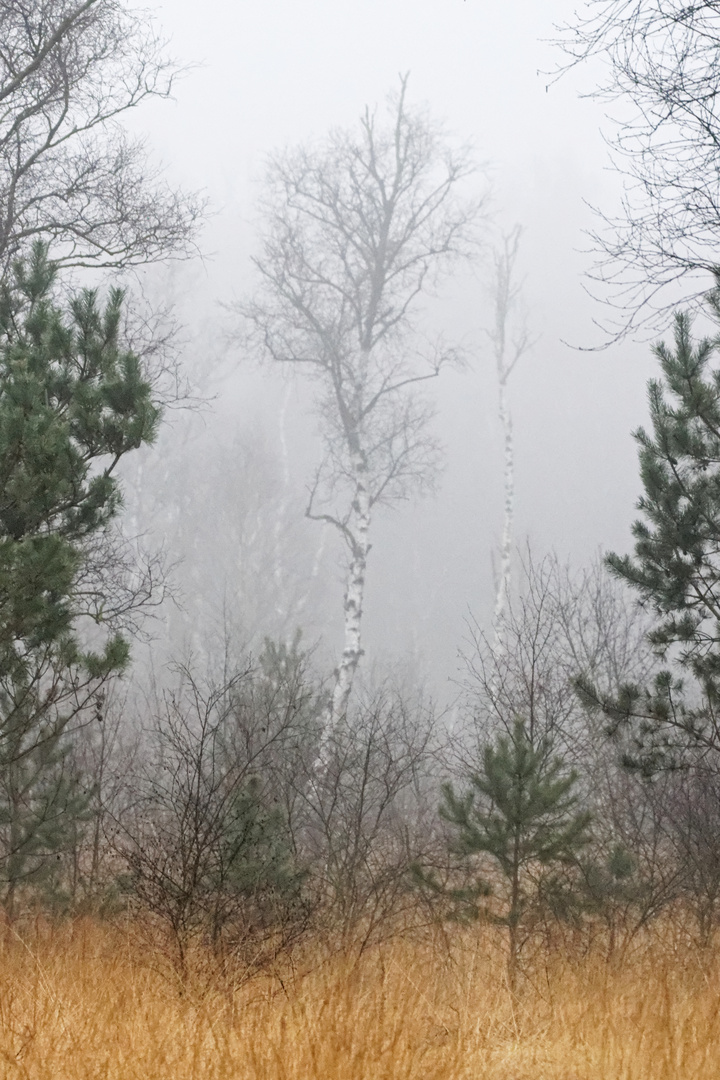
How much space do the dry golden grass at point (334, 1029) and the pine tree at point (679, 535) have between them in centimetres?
181

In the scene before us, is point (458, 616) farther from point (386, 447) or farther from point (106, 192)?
point (106, 192)

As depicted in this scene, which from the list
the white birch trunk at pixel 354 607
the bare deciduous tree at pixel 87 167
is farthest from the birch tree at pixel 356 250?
the bare deciduous tree at pixel 87 167

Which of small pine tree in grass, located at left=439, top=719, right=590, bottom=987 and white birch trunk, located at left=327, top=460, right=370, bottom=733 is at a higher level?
white birch trunk, located at left=327, top=460, right=370, bottom=733

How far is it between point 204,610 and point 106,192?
30329 millimetres

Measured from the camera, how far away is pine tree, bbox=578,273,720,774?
6.77 meters

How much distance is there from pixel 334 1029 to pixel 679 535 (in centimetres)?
408

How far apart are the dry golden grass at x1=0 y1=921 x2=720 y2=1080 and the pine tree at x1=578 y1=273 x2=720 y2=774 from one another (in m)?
1.81

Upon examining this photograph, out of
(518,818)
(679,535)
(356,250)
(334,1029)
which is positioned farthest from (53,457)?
(356,250)

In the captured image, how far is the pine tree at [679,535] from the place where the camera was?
6.77 m

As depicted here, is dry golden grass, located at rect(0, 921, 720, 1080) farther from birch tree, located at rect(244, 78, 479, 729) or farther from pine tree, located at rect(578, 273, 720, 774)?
birch tree, located at rect(244, 78, 479, 729)

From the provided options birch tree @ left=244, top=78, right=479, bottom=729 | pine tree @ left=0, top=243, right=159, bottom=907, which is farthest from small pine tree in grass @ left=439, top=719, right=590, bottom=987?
birch tree @ left=244, top=78, right=479, bottom=729

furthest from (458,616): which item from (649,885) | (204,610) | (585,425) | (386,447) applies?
(649,885)

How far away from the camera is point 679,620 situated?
7094 millimetres

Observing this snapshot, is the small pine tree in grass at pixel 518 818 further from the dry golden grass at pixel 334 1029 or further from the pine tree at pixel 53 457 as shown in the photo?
the pine tree at pixel 53 457
